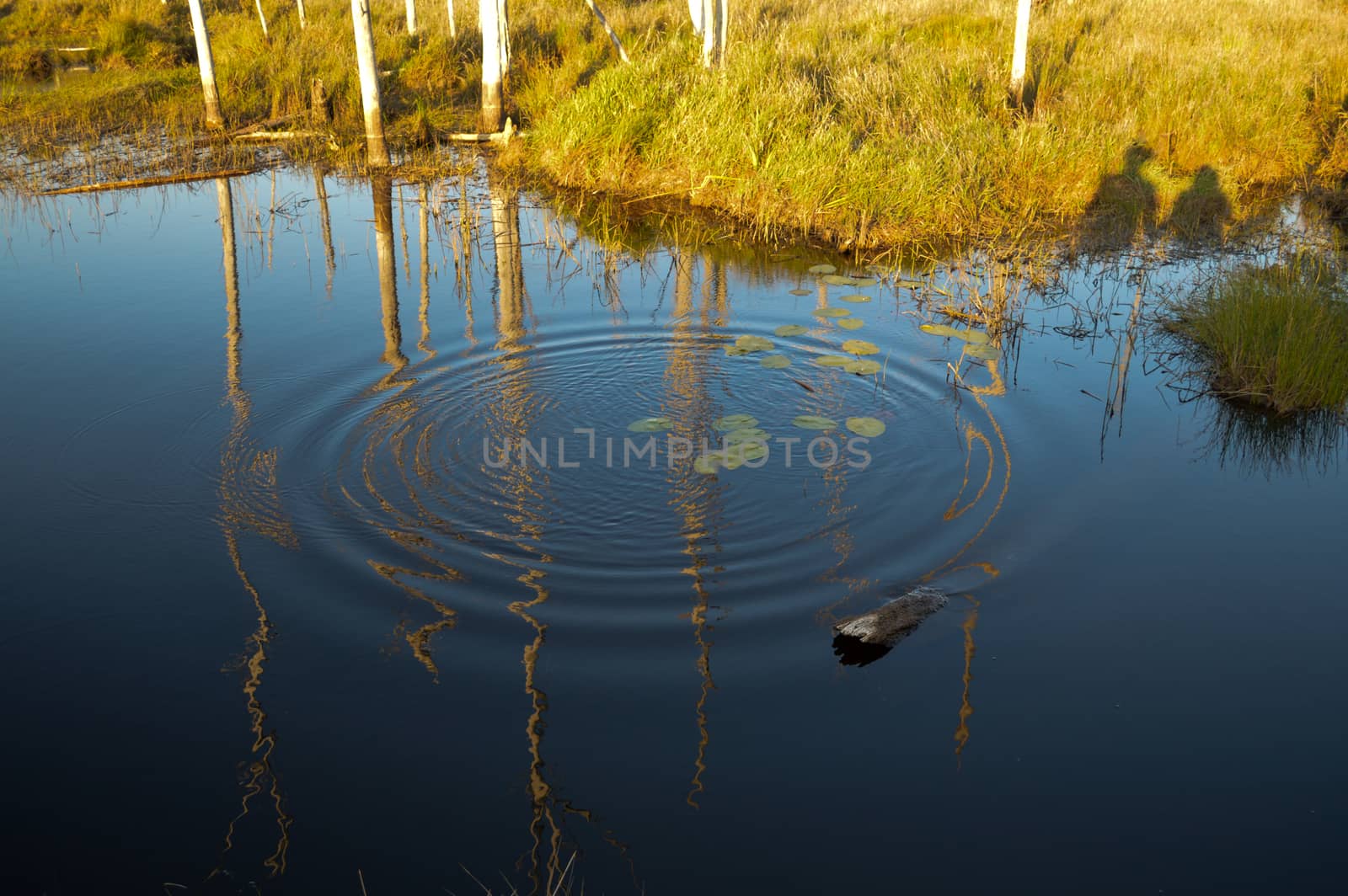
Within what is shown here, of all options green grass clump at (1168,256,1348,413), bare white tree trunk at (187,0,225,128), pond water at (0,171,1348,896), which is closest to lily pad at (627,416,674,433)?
pond water at (0,171,1348,896)

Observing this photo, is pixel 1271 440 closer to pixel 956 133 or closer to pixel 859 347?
pixel 859 347

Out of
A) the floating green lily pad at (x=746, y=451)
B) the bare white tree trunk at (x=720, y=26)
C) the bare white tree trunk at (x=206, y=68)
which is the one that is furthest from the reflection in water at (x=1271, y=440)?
the bare white tree trunk at (x=206, y=68)

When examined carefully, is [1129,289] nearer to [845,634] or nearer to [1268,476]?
[1268,476]

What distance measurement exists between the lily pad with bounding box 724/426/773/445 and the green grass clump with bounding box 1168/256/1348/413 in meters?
2.51

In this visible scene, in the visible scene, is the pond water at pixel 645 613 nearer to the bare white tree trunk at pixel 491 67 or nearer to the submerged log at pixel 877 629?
the submerged log at pixel 877 629

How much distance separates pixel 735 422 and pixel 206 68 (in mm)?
9366

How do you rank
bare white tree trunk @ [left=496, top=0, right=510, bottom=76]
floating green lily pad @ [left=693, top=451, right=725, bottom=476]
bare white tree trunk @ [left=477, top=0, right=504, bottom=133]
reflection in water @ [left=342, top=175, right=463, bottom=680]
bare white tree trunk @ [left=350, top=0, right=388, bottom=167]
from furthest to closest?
bare white tree trunk @ [left=496, top=0, right=510, bottom=76], bare white tree trunk @ [left=477, top=0, right=504, bottom=133], bare white tree trunk @ [left=350, top=0, right=388, bottom=167], floating green lily pad @ [left=693, top=451, right=725, bottom=476], reflection in water @ [left=342, top=175, right=463, bottom=680]

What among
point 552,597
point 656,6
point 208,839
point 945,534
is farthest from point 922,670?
point 656,6

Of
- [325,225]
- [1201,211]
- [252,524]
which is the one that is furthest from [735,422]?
[1201,211]

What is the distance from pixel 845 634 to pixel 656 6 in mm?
16770

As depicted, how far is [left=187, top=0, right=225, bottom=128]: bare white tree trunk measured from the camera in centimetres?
1132

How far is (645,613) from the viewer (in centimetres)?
371

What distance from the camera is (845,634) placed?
3.58 meters

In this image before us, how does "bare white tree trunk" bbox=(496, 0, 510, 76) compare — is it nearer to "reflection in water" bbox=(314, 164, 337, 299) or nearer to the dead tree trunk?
the dead tree trunk
